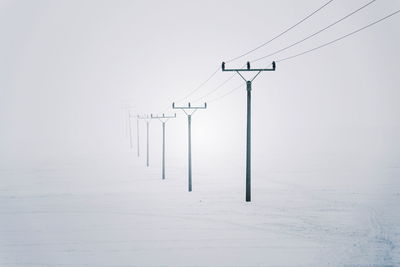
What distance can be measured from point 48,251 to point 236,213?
9948 millimetres

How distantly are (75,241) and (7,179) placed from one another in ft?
A: 83.0

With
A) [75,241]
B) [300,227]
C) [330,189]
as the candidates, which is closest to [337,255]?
[300,227]

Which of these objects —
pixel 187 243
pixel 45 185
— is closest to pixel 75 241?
pixel 187 243

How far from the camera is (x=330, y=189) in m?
32.0

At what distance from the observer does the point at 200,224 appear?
20.5m

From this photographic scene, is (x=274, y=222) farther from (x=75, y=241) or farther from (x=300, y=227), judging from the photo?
(x=75, y=241)

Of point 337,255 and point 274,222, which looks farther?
point 274,222

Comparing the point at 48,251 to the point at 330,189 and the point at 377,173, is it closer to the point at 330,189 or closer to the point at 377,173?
the point at 330,189

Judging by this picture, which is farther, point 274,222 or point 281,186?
point 281,186

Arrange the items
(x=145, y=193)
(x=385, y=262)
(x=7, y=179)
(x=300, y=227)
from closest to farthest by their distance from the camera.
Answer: (x=385, y=262) < (x=300, y=227) < (x=145, y=193) < (x=7, y=179)

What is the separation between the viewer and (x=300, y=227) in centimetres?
1973

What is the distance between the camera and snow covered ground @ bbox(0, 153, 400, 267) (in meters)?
15.4

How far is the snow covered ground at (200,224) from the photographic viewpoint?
15398 millimetres

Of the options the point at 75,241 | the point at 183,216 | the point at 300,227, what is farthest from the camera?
the point at 183,216
